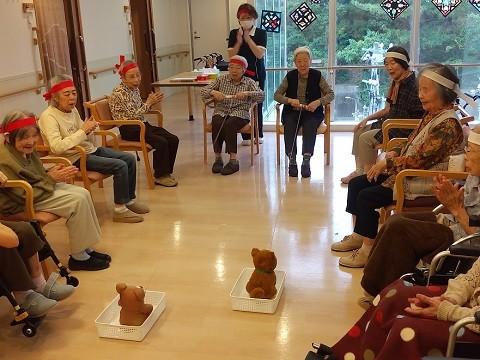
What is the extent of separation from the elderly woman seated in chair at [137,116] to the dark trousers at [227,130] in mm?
504

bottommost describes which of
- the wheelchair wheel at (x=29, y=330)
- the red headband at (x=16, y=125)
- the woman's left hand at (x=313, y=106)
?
the wheelchair wheel at (x=29, y=330)

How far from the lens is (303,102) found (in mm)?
4809

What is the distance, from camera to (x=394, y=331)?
161 cm

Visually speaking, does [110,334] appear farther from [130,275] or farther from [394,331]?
[394,331]

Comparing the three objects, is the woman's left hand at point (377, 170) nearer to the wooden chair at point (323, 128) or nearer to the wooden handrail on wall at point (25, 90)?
the wooden chair at point (323, 128)

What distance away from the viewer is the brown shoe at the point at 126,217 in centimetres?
375

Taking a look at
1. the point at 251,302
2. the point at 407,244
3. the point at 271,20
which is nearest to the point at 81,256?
the point at 251,302

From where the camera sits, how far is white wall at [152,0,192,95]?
27.8ft

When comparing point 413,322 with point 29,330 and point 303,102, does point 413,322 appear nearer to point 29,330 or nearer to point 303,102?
point 29,330

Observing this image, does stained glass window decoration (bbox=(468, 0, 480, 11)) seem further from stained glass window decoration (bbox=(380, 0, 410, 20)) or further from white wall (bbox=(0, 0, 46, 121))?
white wall (bbox=(0, 0, 46, 121))

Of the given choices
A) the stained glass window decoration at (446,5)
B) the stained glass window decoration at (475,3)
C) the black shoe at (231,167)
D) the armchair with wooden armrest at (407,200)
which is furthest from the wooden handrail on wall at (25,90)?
the stained glass window decoration at (475,3)

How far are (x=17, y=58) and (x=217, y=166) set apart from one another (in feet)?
6.93

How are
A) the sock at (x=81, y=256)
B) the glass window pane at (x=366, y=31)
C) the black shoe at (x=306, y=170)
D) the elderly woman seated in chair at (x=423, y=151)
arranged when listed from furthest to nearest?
the glass window pane at (x=366, y=31) < the black shoe at (x=306, y=170) < the sock at (x=81, y=256) < the elderly woman seated in chair at (x=423, y=151)

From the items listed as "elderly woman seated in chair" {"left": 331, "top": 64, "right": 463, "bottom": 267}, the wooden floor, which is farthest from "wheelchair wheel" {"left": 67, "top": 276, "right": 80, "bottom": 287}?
"elderly woman seated in chair" {"left": 331, "top": 64, "right": 463, "bottom": 267}
